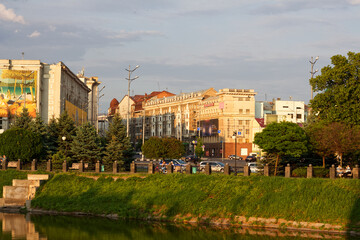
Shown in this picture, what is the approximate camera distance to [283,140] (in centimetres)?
5150

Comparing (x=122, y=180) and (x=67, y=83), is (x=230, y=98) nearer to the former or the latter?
(x=67, y=83)

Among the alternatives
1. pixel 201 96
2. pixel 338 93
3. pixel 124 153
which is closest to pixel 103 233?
pixel 124 153

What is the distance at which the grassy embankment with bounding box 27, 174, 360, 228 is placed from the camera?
131 ft

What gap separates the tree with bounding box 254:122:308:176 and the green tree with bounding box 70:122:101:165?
56.9 ft

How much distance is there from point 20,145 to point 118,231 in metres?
23.5

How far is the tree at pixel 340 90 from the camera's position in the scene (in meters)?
58.8

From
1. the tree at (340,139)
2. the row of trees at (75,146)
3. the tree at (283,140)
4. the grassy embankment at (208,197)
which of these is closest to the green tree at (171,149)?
the row of trees at (75,146)

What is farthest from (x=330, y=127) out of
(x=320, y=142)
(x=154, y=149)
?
(x=154, y=149)

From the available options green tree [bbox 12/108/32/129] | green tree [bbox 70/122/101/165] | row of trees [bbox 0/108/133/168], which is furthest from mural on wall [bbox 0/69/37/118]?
green tree [bbox 70/122/101/165]

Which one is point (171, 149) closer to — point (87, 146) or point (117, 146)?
point (117, 146)

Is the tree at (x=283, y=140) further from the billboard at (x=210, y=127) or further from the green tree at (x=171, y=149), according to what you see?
the billboard at (x=210, y=127)

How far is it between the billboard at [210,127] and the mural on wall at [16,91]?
58.8 meters

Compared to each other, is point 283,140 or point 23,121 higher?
point 23,121

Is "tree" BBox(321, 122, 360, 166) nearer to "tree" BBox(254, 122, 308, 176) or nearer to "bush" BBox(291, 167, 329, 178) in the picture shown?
"tree" BBox(254, 122, 308, 176)
